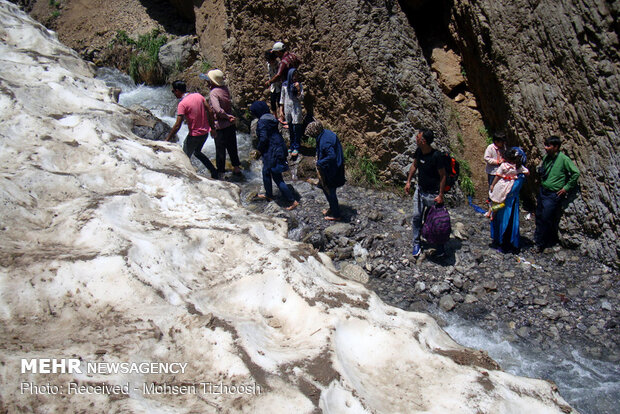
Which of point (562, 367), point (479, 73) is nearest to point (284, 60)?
point (479, 73)

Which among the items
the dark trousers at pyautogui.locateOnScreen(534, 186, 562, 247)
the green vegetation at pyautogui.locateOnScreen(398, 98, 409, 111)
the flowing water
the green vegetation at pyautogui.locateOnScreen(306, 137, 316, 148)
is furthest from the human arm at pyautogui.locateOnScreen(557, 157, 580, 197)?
the green vegetation at pyautogui.locateOnScreen(306, 137, 316, 148)

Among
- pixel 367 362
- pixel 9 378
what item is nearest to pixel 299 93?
pixel 367 362

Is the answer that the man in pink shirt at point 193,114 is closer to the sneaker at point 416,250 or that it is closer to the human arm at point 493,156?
the sneaker at point 416,250

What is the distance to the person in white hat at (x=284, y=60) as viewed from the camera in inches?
316

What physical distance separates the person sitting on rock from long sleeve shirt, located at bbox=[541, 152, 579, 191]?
1.53m

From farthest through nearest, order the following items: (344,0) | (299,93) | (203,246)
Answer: (299,93) < (344,0) < (203,246)

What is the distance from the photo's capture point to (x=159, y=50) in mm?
11195

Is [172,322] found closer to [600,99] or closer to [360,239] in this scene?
[360,239]

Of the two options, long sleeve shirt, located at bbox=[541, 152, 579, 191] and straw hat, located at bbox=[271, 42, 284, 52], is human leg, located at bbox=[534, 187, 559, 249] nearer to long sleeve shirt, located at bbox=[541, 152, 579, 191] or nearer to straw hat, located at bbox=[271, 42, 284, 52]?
long sleeve shirt, located at bbox=[541, 152, 579, 191]

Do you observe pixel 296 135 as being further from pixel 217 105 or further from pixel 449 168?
pixel 449 168

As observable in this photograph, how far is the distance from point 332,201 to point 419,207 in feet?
4.60

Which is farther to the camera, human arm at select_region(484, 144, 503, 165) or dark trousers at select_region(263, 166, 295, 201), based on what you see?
dark trousers at select_region(263, 166, 295, 201)

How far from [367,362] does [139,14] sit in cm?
1339

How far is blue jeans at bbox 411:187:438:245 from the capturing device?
5562mm
